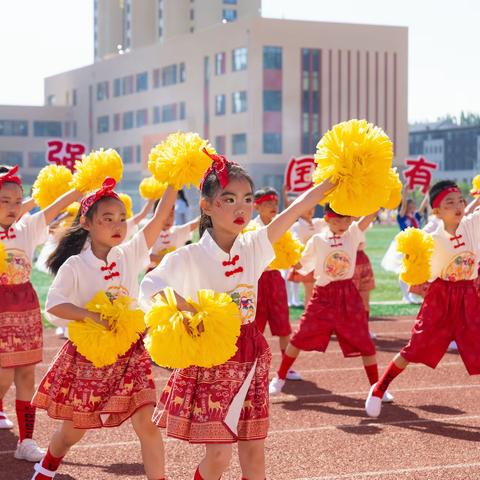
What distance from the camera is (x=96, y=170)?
6082mm

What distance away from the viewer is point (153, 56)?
69.1m

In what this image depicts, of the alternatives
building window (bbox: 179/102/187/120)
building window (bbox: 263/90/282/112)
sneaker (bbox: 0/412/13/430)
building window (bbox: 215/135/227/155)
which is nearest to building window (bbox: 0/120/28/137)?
building window (bbox: 179/102/187/120)

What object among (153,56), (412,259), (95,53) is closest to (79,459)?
(412,259)

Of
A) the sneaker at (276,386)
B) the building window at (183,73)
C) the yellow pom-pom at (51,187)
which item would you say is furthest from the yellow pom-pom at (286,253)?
the building window at (183,73)

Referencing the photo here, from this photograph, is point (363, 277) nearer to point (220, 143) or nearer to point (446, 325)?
point (446, 325)

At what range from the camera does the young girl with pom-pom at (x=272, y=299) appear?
924 centimetres

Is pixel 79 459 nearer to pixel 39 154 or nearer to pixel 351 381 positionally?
pixel 351 381

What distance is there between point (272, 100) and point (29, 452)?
55880 millimetres

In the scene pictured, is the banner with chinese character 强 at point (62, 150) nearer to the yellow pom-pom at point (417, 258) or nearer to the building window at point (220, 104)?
the yellow pom-pom at point (417, 258)

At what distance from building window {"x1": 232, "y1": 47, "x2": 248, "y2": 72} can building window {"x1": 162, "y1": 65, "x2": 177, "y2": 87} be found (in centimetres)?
696

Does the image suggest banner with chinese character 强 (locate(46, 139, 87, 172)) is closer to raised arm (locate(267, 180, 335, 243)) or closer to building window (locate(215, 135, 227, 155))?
raised arm (locate(267, 180, 335, 243))

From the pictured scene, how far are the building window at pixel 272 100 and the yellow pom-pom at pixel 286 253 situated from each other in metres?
52.0

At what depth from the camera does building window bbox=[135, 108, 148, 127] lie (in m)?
70.6

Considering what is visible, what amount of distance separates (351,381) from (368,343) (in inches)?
44.5
